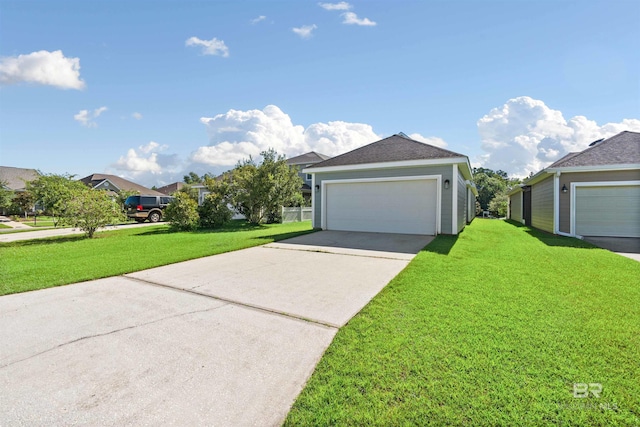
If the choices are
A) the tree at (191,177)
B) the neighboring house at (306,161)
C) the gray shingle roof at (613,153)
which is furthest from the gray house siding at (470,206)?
the tree at (191,177)

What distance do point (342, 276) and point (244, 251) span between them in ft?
12.0

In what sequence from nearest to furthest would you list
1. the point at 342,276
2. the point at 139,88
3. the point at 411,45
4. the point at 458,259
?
the point at 342,276 < the point at 458,259 < the point at 411,45 < the point at 139,88

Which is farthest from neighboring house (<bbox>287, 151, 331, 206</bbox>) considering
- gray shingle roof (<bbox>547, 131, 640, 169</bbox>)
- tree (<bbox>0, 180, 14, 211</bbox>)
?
tree (<bbox>0, 180, 14, 211</bbox>)

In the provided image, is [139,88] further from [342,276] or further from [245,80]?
[342,276]

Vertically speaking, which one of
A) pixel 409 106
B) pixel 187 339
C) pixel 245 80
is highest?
pixel 245 80

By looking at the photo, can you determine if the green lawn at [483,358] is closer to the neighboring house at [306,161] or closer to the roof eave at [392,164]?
the roof eave at [392,164]

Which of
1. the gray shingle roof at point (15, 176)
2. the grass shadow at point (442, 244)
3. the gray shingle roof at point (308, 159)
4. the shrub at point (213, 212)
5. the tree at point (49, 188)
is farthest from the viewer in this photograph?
the gray shingle roof at point (15, 176)

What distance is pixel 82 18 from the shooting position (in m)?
8.70

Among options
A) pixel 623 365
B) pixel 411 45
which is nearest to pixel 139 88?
pixel 411 45

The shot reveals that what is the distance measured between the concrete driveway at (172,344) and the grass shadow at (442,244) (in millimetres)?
2389

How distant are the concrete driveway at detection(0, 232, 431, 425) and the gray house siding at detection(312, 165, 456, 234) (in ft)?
18.8

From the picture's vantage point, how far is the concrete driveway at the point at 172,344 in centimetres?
193

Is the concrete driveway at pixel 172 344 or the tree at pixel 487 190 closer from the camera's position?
the concrete driveway at pixel 172 344

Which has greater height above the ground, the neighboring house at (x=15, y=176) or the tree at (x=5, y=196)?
the neighboring house at (x=15, y=176)
